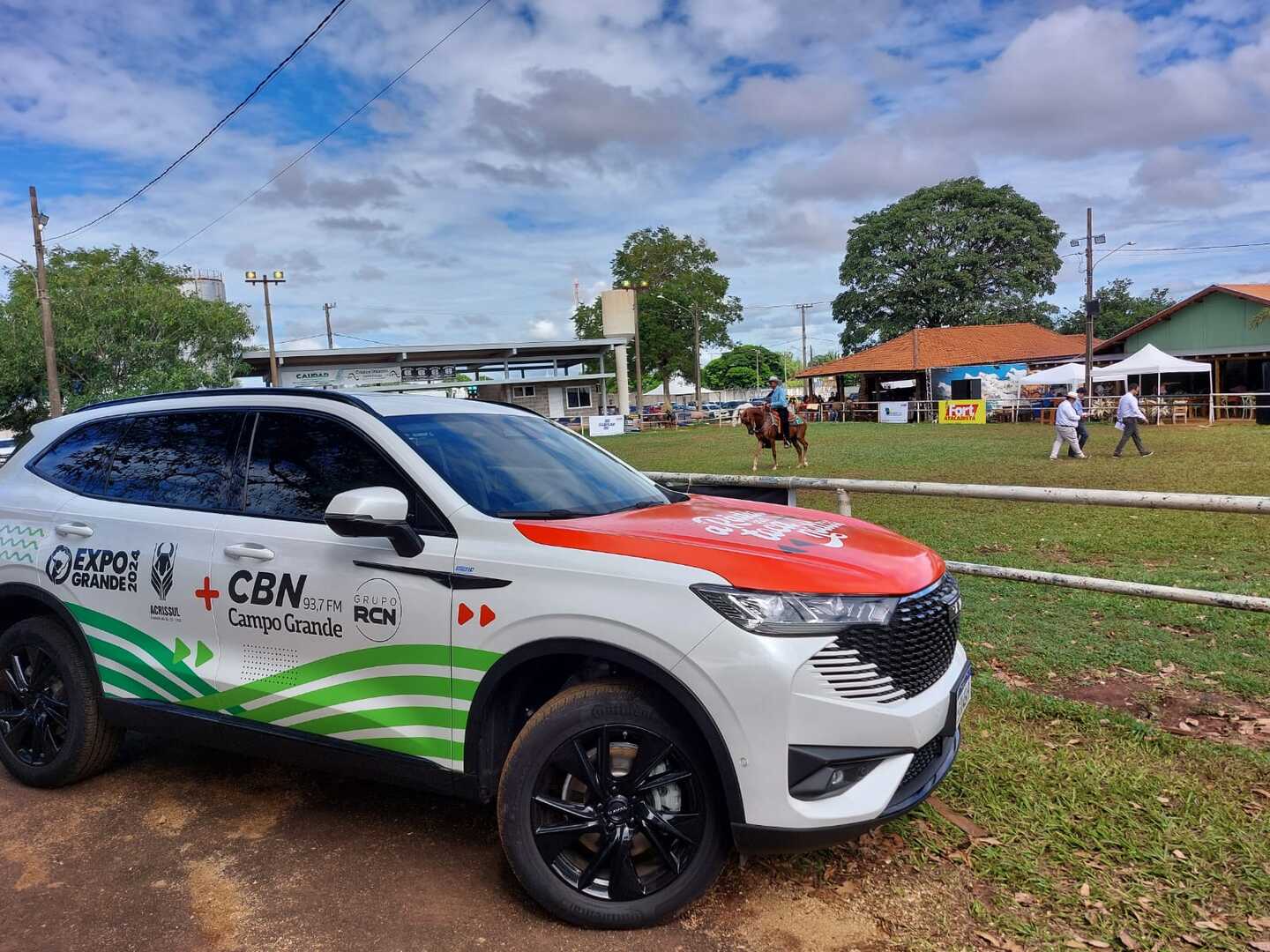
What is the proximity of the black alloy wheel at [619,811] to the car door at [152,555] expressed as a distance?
1.60m

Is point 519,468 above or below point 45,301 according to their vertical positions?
below

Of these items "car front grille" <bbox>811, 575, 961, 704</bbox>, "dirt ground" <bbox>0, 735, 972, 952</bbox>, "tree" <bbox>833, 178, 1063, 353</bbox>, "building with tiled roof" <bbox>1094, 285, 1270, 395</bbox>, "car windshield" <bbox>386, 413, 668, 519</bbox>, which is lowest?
"dirt ground" <bbox>0, 735, 972, 952</bbox>

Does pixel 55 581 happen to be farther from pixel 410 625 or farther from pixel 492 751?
pixel 492 751

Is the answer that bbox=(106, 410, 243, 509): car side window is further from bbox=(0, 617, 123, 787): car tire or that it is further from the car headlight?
the car headlight

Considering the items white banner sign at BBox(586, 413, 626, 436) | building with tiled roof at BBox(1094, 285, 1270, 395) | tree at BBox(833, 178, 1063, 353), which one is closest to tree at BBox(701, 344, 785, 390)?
tree at BBox(833, 178, 1063, 353)

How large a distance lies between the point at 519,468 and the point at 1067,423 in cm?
1786

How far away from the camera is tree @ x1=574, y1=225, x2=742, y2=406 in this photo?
75.0 meters

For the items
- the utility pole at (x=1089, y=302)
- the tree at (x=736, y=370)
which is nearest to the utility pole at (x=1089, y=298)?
the utility pole at (x=1089, y=302)

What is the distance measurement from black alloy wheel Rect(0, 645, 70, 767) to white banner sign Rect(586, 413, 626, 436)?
41.6 meters

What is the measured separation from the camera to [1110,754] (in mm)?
4027

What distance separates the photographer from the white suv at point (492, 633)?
2682 millimetres

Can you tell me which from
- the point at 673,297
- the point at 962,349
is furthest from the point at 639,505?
the point at 673,297

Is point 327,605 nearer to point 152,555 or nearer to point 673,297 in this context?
point 152,555

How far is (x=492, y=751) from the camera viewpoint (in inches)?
121
